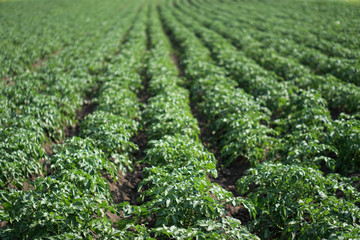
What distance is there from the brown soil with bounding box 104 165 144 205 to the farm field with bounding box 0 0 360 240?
4 cm

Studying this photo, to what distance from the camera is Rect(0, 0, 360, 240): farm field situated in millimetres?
3719

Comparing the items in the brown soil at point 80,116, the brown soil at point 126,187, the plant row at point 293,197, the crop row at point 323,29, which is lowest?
the brown soil at point 126,187

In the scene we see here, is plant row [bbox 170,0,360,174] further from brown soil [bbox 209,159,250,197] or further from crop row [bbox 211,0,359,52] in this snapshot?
crop row [bbox 211,0,359,52]

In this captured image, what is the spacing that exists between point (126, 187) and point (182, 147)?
1.62 meters

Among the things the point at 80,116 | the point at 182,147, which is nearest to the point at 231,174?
the point at 182,147

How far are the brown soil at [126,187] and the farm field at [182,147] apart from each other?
0.13ft

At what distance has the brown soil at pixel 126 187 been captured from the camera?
5496 mm

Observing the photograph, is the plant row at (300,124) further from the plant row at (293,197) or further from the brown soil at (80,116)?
the brown soil at (80,116)

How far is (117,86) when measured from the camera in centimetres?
956

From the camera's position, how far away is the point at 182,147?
5527mm

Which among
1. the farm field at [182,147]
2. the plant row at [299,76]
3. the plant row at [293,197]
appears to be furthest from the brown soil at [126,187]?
the plant row at [299,76]

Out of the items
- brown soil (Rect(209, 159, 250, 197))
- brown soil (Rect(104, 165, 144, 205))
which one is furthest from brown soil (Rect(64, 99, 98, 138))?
brown soil (Rect(209, 159, 250, 197))

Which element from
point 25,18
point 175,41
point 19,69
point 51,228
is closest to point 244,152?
point 51,228

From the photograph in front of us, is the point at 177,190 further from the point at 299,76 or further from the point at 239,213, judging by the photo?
the point at 299,76
